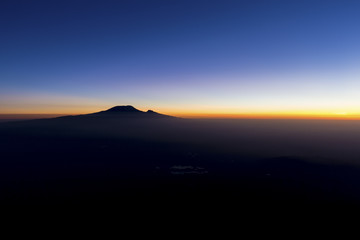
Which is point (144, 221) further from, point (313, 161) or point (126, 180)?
point (313, 161)

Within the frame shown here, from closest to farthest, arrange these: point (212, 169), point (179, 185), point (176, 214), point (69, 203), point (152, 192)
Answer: point (176, 214) → point (69, 203) → point (152, 192) → point (179, 185) → point (212, 169)

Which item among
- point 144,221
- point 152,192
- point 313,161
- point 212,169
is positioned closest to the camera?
point 144,221

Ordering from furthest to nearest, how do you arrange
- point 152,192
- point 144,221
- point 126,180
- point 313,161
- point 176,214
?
point 313,161, point 126,180, point 152,192, point 176,214, point 144,221

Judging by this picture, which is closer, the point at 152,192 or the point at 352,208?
the point at 352,208

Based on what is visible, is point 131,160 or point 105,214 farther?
point 131,160

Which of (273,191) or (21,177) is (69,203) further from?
(273,191)

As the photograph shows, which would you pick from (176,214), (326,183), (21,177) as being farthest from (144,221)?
(326,183)

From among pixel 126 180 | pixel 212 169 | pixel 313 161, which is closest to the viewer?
pixel 126 180

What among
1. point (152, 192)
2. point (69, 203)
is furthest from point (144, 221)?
point (69, 203)
